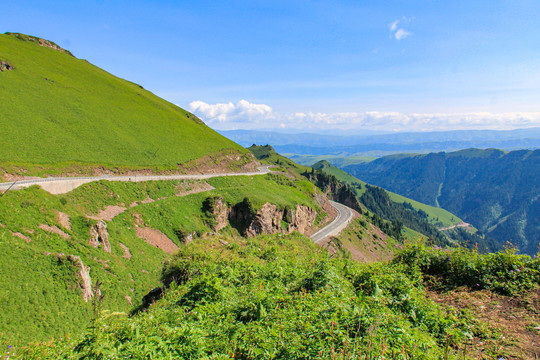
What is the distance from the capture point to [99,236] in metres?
25.4

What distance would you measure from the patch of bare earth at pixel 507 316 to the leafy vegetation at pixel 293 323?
234 mm

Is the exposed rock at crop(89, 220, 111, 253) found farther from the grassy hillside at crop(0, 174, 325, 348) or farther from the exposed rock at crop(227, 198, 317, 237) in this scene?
the exposed rock at crop(227, 198, 317, 237)

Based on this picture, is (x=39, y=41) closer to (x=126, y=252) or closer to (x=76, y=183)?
(x=76, y=183)

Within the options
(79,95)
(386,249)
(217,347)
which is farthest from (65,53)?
(386,249)

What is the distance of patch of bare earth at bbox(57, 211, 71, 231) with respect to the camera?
23.8m

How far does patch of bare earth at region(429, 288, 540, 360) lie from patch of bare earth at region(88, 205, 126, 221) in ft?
111

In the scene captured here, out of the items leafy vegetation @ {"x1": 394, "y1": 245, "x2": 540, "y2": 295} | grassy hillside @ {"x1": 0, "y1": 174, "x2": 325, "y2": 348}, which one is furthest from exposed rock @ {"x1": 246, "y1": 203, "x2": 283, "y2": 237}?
leafy vegetation @ {"x1": 394, "y1": 245, "x2": 540, "y2": 295}

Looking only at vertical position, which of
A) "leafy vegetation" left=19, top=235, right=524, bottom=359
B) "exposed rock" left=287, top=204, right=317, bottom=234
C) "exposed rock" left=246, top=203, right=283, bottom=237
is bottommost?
"exposed rock" left=287, top=204, right=317, bottom=234

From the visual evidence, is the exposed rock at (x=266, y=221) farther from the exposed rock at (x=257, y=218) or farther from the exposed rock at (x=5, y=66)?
the exposed rock at (x=5, y=66)

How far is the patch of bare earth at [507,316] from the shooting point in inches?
235

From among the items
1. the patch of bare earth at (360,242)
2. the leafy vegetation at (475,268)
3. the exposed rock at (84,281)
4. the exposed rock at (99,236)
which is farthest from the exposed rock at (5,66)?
the leafy vegetation at (475,268)

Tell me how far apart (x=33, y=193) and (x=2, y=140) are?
1983 centimetres

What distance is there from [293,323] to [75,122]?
2415 inches

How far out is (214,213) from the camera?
46375mm
